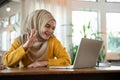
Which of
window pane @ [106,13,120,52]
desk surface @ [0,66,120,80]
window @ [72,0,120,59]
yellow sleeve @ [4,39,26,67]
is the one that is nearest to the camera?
desk surface @ [0,66,120,80]

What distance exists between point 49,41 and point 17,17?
226 cm

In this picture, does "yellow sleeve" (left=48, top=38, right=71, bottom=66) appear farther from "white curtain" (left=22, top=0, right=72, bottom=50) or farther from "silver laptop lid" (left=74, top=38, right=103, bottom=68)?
"white curtain" (left=22, top=0, right=72, bottom=50)

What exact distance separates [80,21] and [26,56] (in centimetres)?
A: 293

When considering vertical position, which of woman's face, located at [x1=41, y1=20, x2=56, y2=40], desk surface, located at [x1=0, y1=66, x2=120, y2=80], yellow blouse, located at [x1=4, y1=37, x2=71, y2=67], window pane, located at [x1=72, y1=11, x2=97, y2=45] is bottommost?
desk surface, located at [x1=0, y1=66, x2=120, y2=80]

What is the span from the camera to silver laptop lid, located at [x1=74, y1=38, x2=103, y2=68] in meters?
2.05

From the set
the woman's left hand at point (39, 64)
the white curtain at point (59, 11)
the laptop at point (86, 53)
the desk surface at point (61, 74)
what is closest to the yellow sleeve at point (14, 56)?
the woman's left hand at point (39, 64)

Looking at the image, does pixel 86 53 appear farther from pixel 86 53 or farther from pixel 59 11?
pixel 59 11

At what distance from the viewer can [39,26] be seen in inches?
108

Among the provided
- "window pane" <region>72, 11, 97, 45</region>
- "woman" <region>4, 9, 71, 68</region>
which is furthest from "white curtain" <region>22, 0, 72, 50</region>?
"woman" <region>4, 9, 71, 68</region>

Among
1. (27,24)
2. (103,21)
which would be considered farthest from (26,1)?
(27,24)

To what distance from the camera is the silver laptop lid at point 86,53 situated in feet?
6.74

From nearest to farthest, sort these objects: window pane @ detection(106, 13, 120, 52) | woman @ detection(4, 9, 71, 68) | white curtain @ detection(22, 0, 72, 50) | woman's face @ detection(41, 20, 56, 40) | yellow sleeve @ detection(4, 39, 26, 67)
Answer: yellow sleeve @ detection(4, 39, 26, 67) < woman @ detection(4, 9, 71, 68) < woman's face @ detection(41, 20, 56, 40) < white curtain @ detection(22, 0, 72, 50) < window pane @ detection(106, 13, 120, 52)

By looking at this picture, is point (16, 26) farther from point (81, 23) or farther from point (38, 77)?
point (38, 77)

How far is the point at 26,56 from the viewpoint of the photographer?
2.62 metres
